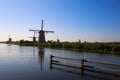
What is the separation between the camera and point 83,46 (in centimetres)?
4172

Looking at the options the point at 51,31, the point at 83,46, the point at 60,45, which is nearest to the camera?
the point at 83,46

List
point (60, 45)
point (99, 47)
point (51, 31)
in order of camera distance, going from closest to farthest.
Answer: point (99, 47), point (60, 45), point (51, 31)

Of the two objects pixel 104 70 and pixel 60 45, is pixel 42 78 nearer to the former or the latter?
pixel 104 70

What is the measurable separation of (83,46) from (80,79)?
32572 millimetres

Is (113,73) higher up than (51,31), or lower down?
lower down

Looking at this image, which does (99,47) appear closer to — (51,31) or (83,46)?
(83,46)

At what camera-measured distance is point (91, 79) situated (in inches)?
380

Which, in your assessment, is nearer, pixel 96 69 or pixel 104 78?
pixel 104 78

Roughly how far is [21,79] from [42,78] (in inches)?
49.9

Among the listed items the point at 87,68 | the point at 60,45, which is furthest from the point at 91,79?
the point at 60,45

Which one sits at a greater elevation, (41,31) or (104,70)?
(41,31)

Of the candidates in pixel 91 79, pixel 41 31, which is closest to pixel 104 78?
pixel 91 79

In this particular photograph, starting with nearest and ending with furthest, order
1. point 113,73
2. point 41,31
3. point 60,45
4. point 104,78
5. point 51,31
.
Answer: point 104,78
point 113,73
point 60,45
point 41,31
point 51,31

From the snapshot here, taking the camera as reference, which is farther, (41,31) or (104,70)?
(41,31)
